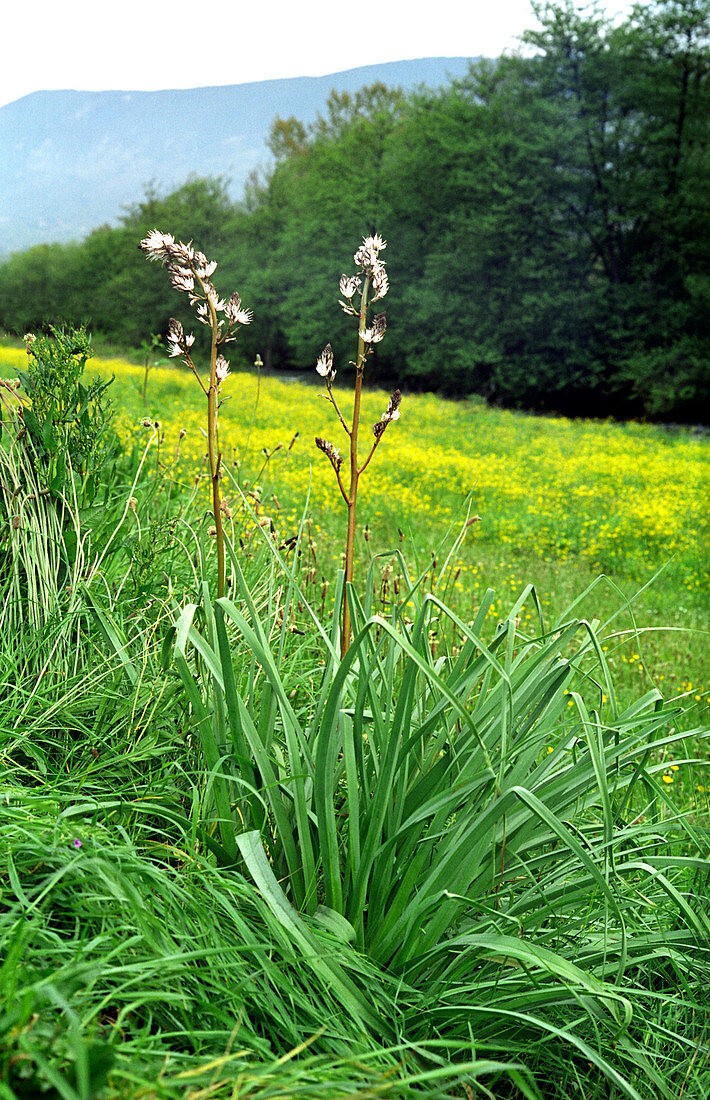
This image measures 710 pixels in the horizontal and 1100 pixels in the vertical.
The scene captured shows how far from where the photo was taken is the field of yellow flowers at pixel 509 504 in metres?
4.76

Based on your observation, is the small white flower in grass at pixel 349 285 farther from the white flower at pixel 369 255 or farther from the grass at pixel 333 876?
the grass at pixel 333 876

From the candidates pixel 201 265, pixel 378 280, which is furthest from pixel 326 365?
pixel 201 265

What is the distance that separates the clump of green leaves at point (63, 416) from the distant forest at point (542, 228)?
78.2ft

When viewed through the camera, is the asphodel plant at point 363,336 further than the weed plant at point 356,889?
Yes

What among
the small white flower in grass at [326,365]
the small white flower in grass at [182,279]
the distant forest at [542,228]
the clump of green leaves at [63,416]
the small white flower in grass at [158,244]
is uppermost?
the distant forest at [542,228]

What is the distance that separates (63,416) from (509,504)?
7.05 meters

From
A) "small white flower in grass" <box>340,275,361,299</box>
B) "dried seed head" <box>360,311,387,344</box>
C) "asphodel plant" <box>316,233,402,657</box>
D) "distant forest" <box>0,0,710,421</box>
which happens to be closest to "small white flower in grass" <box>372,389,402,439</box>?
"asphodel plant" <box>316,233,402,657</box>

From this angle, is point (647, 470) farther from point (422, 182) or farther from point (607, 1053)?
point (422, 182)

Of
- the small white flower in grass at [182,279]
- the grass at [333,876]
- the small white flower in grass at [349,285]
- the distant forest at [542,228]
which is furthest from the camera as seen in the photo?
the distant forest at [542,228]

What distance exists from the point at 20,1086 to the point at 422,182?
35.6 m

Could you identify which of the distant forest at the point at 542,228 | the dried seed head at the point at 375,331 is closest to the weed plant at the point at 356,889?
the dried seed head at the point at 375,331

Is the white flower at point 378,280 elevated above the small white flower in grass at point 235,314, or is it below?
above

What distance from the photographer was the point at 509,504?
9062 millimetres

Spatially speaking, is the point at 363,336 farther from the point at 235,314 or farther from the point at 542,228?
the point at 542,228
